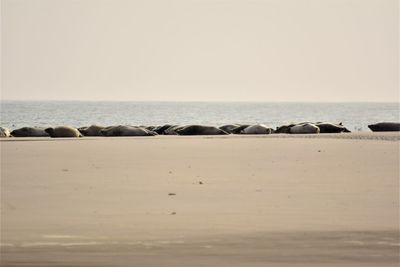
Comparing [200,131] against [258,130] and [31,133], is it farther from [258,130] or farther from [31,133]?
[31,133]

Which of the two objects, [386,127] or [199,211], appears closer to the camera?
[199,211]

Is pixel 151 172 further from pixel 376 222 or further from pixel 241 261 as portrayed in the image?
pixel 241 261

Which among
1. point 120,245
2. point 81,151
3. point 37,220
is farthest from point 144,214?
point 81,151

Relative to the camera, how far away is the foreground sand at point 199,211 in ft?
38.2

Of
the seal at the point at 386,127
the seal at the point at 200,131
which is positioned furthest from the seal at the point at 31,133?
the seal at the point at 386,127

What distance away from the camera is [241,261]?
11211 mm

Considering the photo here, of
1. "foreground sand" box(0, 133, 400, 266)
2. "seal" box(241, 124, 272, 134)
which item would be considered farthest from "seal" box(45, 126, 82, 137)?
"foreground sand" box(0, 133, 400, 266)

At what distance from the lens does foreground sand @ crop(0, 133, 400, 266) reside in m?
11.7

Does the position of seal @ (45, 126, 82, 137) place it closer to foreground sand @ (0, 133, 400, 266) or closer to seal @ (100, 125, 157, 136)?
seal @ (100, 125, 157, 136)

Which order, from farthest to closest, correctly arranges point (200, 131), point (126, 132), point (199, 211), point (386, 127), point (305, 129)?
1. point (386, 127)
2. point (305, 129)
3. point (200, 131)
4. point (126, 132)
5. point (199, 211)

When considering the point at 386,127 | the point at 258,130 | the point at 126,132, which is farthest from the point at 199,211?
the point at 386,127

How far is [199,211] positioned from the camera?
1545 cm

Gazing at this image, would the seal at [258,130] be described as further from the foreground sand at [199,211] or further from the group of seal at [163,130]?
the foreground sand at [199,211]

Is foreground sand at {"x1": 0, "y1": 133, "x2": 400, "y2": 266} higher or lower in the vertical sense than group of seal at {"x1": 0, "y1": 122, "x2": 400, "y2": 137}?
higher
